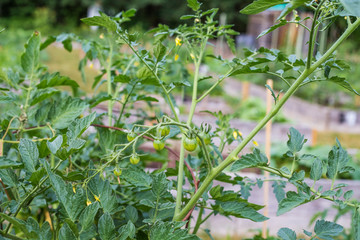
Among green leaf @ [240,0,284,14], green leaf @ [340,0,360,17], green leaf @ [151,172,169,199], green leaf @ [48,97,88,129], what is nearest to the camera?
green leaf @ [340,0,360,17]

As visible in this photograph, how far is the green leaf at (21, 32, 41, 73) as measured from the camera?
83 cm

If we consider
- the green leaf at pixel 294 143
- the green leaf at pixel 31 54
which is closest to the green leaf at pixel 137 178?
the green leaf at pixel 294 143

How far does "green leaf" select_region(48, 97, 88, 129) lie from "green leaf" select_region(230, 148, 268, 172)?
329 millimetres

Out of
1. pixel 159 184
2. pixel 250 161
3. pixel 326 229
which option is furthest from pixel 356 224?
pixel 159 184

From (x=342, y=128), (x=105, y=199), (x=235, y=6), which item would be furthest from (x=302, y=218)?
(x=235, y=6)

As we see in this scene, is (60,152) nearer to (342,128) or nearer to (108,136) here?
(108,136)

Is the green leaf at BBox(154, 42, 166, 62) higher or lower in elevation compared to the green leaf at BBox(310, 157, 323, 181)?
higher

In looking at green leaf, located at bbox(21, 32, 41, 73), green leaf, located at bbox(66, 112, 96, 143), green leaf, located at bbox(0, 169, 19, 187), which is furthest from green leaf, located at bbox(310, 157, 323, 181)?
green leaf, located at bbox(21, 32, 41, 73)

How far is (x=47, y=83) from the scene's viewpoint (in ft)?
2.56

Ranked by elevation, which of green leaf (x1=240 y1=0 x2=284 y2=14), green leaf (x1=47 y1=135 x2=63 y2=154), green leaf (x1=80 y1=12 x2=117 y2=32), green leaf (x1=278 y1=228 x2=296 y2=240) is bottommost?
green leaf (x1=278 y1=228 x2=296 y2=240)

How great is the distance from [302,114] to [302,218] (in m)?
3.91

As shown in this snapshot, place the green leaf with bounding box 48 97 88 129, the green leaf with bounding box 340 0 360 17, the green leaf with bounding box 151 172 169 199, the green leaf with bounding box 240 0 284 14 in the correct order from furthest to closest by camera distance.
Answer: the green leaf with bounding box 48 97 88 129 < the green leaf with bounding box 151 172 169 199 < the green leaf with bounding box 240 0 284 14 < the green leaf with bounding box 340 0 360 17

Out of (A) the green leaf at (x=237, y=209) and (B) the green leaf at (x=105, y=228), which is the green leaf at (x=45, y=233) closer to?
(B) the green leaf at (x=105, y=228)

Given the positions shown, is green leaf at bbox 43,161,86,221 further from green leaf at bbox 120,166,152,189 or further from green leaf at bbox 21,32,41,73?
green leaf at bbox 21,32,41,73
